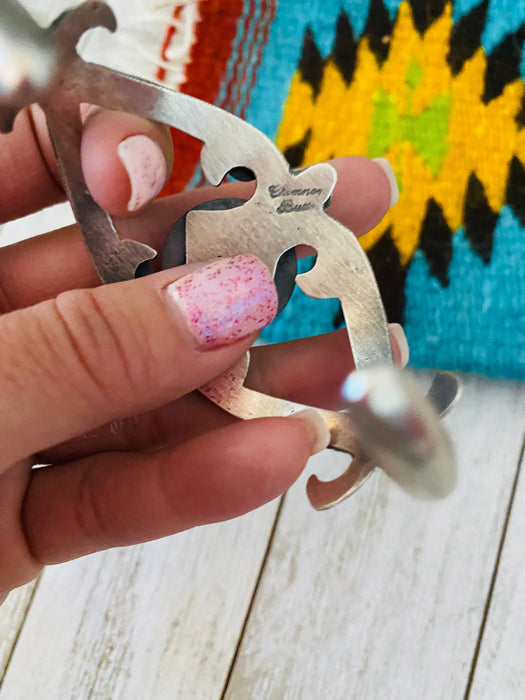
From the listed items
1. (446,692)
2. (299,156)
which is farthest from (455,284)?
(446,692)

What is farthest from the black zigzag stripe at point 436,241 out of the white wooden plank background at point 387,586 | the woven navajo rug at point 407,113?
the white wooden plank background at point 387,586

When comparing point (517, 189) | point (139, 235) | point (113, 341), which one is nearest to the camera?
point (113, 341)

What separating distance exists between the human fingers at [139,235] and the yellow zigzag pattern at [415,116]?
134 millimetres

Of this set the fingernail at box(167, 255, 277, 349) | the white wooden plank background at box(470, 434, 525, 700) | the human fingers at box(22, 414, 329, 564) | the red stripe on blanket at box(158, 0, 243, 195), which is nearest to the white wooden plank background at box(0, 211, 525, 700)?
the white wooden plank background at box(470, 434, 525, 700)

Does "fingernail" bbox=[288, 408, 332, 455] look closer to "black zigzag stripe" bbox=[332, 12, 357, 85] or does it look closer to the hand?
the hand

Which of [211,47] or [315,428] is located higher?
[211,47]

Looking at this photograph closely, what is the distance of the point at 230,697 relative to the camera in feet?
1.58

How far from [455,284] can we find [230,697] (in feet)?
1.13

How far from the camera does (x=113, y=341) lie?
0.30m

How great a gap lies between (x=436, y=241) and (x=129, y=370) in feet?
1.06

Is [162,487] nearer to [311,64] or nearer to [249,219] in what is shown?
[249,219]

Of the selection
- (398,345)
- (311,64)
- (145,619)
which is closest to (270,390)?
(398,345)

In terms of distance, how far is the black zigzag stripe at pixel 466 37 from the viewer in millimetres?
562

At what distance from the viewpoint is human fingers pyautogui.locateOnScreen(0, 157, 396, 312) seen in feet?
1.34
